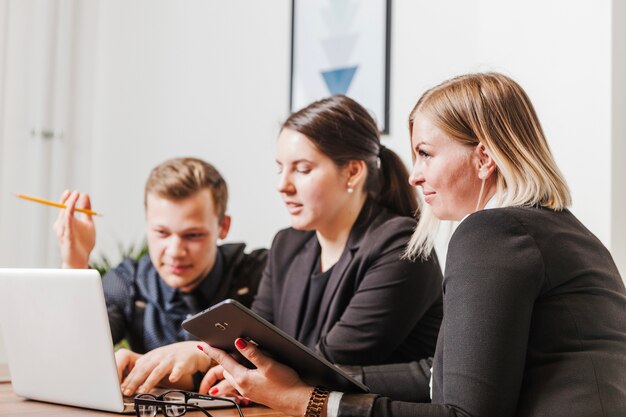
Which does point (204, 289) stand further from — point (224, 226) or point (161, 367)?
point (161, 367)

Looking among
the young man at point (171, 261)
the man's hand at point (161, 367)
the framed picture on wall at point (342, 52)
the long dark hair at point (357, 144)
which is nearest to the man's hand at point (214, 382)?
the man's hand at point (161, 367)

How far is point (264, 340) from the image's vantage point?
1.31m

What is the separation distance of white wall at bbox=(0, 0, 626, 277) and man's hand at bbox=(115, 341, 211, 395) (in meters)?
0.95

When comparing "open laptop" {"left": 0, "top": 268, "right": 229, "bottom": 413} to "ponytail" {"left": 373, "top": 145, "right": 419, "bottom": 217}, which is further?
"ponytail" {"left": 373, "top": 145, "right": 419, "bottom": 217}

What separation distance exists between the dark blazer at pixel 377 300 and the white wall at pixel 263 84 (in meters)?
0.48

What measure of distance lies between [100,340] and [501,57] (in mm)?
1567

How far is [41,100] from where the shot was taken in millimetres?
3672

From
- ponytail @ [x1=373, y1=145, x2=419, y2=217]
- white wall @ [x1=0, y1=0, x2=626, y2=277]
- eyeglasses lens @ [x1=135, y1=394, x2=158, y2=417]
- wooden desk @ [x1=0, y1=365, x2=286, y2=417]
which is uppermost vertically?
white wall @ [x1=0, y1=0, x2=626, y2=277]

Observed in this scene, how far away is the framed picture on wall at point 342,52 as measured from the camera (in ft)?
9.77

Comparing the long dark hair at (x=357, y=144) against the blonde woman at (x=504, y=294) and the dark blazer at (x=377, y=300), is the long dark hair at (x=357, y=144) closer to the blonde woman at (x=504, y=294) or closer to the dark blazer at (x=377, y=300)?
the dark blazer at (x=377, y=300)

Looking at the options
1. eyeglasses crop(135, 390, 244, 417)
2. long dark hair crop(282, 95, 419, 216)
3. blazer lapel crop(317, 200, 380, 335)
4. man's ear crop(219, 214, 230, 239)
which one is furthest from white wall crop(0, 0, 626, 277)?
eyeglasses crop(135, 390, 244, 417)

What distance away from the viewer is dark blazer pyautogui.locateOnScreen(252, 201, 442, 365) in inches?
74.5

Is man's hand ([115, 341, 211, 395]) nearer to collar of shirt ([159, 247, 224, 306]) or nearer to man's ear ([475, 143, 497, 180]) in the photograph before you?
collar of shirt ([159, 247, 224, 306])

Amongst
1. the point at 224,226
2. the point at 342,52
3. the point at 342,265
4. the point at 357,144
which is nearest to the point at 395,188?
Result: the point at 357,144
